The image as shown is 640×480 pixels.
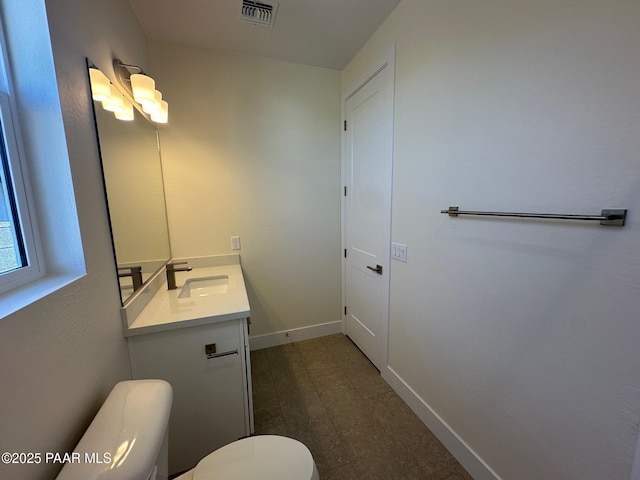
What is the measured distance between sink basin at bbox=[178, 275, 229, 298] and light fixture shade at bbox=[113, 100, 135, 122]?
3.51 ft

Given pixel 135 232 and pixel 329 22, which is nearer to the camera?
pixel 135 232

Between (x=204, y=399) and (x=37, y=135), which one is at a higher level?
(x=37, y=135)

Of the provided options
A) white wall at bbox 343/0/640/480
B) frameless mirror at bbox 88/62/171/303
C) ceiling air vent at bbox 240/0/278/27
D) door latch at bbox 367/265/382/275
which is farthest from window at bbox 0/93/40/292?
door latch at bbox 367/265/382/275

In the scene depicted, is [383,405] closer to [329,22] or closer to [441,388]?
[441,388]

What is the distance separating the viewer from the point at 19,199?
77 cm

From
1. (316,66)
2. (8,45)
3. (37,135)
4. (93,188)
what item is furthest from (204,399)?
(316,66)

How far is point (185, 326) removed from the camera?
1.22 meters

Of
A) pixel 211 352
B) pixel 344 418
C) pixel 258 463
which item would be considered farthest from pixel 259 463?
pixel 344 418

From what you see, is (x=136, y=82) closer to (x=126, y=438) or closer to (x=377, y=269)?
(x=126, y=438)

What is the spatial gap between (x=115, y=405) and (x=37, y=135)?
3.01 feet

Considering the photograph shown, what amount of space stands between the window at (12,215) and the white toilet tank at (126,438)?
479 millimetres

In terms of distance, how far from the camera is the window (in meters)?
0.72

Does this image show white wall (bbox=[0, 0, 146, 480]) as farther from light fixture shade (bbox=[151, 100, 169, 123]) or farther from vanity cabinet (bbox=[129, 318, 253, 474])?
light fixture shade (bbox=[151, 100, 169, 123])

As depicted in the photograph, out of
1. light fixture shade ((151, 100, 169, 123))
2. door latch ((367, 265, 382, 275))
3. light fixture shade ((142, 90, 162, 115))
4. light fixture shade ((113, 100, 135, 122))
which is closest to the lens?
light fixture shade ((113, 100, 135, 122))
